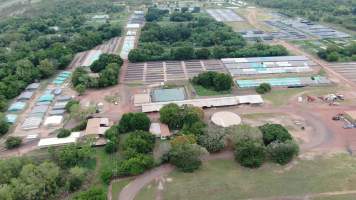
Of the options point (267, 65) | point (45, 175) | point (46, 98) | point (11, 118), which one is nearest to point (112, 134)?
point (45, 175)

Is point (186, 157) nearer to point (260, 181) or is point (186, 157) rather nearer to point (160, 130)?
point (160, 130)

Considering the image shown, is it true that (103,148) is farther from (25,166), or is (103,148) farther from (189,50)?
(189,50)

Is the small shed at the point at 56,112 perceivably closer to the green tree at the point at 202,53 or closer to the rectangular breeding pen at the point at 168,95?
the rectangular breeding pen at the point at 168,95

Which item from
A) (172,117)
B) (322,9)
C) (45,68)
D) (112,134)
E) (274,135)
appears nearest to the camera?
(274,135)

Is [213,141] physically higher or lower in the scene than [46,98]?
higher

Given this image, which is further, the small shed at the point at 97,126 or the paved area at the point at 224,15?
the paved area at the point at 224,15

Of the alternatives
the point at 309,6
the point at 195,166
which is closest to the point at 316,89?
the point at 195,166

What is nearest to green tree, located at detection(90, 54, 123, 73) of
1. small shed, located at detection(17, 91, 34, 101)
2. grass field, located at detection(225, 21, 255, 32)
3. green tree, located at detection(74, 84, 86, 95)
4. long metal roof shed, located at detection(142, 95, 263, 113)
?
green tree, located at detection(74, 84, 86, 95)

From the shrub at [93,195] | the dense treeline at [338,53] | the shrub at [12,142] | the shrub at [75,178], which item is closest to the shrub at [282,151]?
the shrub at [93,195]
